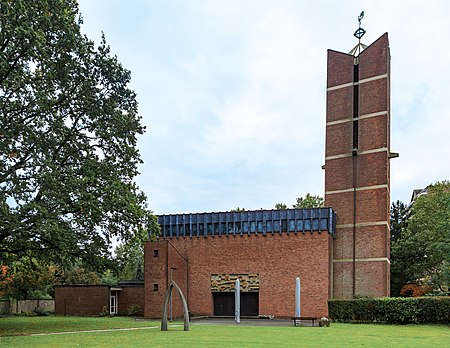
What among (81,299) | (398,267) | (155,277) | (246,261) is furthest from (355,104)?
(81,299)

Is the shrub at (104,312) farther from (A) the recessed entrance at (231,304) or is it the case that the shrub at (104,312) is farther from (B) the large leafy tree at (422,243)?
(B) the large leafy tree at (422,243)

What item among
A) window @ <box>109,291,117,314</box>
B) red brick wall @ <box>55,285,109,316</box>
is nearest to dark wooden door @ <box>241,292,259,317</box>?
window @ <box>109,291,117,314</box>

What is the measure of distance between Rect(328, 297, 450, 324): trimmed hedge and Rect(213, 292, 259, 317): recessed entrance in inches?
248

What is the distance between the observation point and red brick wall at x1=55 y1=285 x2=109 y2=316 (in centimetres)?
3956

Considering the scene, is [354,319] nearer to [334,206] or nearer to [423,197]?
[334,206]

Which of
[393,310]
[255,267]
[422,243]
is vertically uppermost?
[422,243]

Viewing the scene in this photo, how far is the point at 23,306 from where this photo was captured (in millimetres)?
40844

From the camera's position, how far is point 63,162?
891 inches

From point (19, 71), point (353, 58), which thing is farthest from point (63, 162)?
point (353, 58)

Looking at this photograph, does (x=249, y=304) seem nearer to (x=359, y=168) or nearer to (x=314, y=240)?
(x=314, y=240)

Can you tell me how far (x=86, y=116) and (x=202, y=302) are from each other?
19387 mm

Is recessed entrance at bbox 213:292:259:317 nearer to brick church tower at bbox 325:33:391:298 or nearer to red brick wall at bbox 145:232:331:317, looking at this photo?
red brick wall at bbox 145:232:331:317

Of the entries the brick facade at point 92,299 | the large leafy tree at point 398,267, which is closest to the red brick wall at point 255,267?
the brick facade at point 92,299

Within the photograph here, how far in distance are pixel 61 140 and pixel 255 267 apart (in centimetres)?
1910
